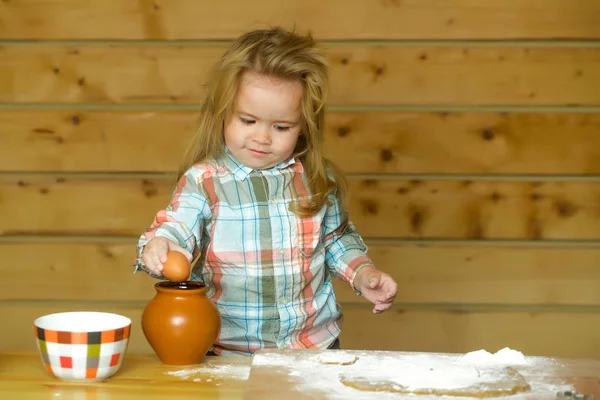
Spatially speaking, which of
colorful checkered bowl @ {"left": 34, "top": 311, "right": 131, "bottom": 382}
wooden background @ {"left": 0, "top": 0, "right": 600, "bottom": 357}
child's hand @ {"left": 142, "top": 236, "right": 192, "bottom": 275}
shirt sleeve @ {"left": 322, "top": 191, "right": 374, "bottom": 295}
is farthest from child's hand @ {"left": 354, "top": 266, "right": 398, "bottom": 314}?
wooden background @ {"left": 0, "top": 0, "right": 600, "bottom": 357}

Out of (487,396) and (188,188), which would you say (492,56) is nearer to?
(188,188)

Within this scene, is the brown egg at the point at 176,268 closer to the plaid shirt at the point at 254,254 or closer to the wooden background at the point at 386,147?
the plaid shirt at the point at 254,254

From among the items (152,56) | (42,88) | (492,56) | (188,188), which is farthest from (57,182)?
(492,56)

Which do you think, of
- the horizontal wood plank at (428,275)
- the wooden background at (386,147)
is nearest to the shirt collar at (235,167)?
the wooden background at (386,147)

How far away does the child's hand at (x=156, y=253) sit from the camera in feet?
4.17

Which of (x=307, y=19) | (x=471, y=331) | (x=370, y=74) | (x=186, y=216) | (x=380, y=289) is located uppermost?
(x=307, y=19)

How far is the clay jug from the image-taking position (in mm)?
1215

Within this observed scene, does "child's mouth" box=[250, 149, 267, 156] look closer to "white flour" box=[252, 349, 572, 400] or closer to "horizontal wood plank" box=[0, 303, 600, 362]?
"white flour" box=[252, 349, 572, 400]

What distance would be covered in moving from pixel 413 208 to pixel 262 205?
3.18 feet

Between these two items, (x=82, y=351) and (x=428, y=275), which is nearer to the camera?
(x=82, y=351)

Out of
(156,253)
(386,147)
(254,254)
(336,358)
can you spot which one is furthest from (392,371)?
(386,147)

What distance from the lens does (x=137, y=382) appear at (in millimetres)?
1145

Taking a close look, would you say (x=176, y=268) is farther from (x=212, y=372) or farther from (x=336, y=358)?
(x=336, y=358)

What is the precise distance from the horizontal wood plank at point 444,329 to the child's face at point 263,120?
1.05 meters
